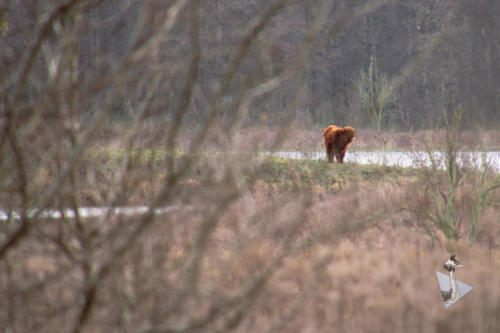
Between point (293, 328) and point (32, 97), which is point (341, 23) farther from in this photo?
point (293, 328)

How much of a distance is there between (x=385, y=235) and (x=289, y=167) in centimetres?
471

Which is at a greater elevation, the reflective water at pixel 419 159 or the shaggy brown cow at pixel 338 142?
the shaggy brown cow at pixel 338 142

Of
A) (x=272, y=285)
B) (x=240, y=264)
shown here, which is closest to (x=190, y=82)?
(x=272, y=285)

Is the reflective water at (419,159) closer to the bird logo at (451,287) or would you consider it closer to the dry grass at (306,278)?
the dry grass at (306,278)

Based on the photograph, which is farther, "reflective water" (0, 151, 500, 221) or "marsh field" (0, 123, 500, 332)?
"reflective water" (0, 151, 500, 221)

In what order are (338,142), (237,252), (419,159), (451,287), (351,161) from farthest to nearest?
1. (351,161)
2. (338,142)
3. (419,159)
4. (451,287)
5. (237,252)

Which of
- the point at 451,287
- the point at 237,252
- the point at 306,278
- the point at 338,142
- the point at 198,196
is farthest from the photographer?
the point at 338,142

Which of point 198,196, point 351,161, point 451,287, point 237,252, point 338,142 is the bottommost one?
point 451,287

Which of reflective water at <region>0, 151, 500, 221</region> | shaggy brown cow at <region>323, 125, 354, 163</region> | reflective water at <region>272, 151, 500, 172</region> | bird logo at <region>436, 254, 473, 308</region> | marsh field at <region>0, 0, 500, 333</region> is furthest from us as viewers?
shaggy brown cow at <region>323, 125, 354, 163</region>

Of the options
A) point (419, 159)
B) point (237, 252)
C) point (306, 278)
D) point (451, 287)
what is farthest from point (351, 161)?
point (237, 252)

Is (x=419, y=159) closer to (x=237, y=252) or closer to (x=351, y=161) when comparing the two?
(x=351, y=161)

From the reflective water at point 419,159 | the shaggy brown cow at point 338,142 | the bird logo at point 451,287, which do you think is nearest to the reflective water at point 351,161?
the reflective water at point 419,159

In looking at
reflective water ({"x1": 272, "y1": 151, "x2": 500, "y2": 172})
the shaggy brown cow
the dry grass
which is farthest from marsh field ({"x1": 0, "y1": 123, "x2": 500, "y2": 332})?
the shaggy brown cow

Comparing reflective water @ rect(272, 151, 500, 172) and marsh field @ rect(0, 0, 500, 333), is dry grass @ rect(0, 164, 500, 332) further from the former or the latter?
reflective water @ rect(272, 151, 500, 172)
